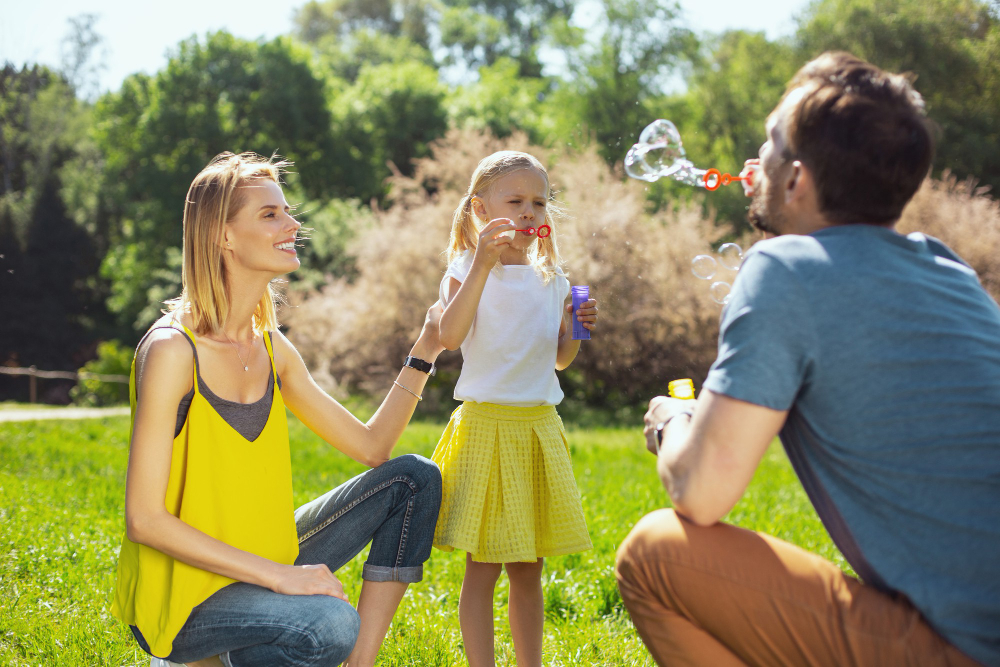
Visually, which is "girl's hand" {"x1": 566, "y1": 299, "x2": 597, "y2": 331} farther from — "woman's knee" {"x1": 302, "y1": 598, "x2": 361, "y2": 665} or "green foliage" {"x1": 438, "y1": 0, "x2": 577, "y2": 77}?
"green foliage" {"x1": 438, "y1": 0, "x2": 577, "y2": 77}

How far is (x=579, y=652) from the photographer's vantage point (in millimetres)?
2449

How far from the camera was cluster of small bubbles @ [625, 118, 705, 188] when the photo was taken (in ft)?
9.54

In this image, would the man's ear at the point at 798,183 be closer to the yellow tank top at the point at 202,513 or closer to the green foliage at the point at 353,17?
the yellow tank top at the point at 202,513

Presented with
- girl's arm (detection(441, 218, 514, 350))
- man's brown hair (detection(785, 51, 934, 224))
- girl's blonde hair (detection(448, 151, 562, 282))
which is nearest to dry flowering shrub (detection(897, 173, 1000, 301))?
girl's blonde hair (detection(448, 151, 562, 282))

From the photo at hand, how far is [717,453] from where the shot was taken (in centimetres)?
134

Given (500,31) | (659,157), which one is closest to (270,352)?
(659,157)

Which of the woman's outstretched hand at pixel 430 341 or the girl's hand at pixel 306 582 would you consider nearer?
the girl's hand at pixel 306 582

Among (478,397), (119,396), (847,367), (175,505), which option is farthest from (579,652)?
(119,396)

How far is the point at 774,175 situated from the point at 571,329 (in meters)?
1.02

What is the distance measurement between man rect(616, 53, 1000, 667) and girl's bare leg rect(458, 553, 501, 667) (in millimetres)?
877

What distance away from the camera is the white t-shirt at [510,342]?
2309 mm

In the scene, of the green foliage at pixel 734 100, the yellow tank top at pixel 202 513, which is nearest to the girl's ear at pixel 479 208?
the yellow tank top at pixel 202 513

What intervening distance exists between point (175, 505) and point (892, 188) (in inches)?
62.2

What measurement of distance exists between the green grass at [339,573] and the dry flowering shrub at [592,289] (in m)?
4.76
